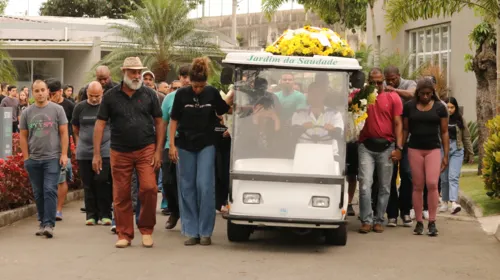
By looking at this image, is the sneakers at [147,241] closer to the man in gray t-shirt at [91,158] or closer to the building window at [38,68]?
the man in gray t-shirt at [91,158]

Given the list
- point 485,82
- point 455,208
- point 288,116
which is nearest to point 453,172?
point 455,208

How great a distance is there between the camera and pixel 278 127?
1128 cm

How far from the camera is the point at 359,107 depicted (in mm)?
12289

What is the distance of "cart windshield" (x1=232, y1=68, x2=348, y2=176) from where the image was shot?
36.8 ft

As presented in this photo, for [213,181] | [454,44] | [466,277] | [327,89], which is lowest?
[466,277]

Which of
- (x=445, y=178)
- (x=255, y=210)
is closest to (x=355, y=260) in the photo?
(x=255, y=210)

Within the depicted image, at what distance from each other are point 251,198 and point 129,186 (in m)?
1.45

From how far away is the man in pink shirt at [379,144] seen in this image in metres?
12.8

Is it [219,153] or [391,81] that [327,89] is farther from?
[391,81]

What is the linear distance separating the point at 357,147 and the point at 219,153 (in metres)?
1.93

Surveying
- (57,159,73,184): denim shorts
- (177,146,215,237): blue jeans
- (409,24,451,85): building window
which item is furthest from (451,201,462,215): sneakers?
(409,24,451,85): building window

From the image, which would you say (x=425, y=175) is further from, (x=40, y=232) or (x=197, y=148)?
(x=40, y=232)

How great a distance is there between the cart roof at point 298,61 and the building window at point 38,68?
101ft

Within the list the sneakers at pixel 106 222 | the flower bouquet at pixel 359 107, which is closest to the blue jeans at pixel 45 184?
the sneakers at pixel 106 222
